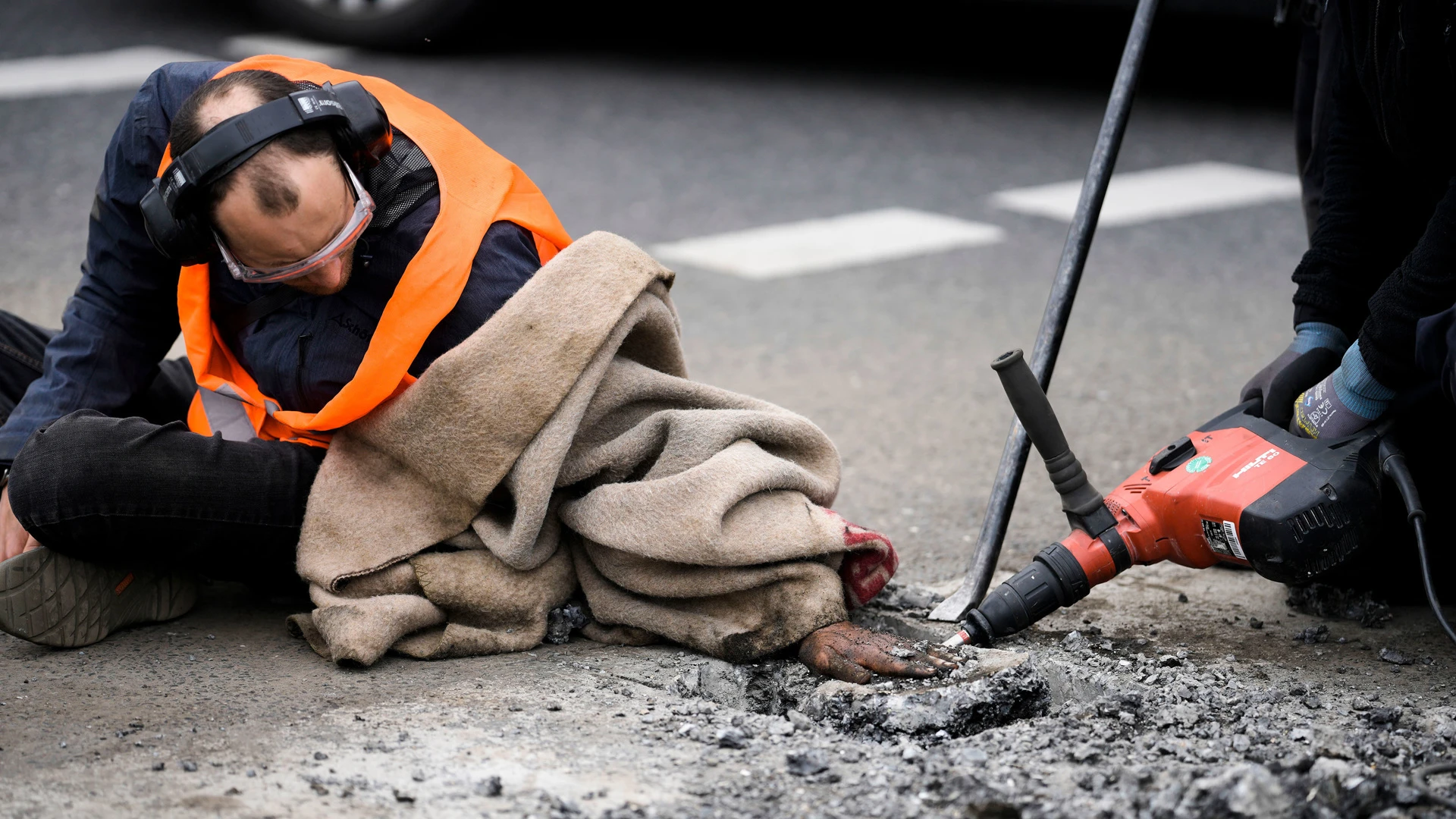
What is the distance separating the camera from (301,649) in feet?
8.20

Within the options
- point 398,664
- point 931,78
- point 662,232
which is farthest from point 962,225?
point 398,664

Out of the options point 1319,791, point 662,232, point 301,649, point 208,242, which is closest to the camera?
point 1319,791

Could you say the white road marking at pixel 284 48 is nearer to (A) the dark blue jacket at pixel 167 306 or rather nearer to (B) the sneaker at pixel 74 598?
(A) the dark blue jacket at pixel 167 306

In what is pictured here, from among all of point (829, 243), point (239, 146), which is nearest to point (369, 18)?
point (829, 243)

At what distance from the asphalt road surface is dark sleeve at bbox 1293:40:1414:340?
0.58 metres

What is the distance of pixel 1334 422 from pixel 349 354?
161cm

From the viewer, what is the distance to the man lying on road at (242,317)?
2150 millimetres

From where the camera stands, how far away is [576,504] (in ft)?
7.98

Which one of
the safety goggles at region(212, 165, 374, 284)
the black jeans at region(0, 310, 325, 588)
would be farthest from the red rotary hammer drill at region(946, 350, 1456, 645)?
the black jeans at region(0, 310, 325, 588)

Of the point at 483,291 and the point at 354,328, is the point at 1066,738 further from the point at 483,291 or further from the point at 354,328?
the point at 354,328

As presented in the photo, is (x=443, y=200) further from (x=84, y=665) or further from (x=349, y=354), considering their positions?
(x=84, y=665)

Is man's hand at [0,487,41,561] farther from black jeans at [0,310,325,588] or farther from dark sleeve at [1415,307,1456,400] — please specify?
dark sleeve at [1415,307,1456,400]

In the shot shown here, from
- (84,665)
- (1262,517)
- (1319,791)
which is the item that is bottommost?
(84,665)

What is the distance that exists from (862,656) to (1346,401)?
0.88 metres
